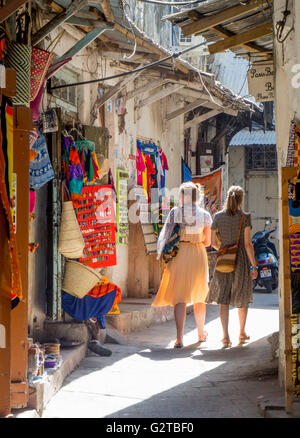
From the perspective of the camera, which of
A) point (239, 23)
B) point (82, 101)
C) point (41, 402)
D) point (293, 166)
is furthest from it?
point (82, 101)

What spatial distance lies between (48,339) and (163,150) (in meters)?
6.54

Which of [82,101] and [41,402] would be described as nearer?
[41,402]

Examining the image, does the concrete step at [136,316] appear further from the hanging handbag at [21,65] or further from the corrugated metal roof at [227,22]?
the hanging handbag at [21,65]


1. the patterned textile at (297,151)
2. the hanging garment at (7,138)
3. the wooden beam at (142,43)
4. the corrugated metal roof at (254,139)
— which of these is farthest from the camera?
the corrugated metal roof at (254,139)

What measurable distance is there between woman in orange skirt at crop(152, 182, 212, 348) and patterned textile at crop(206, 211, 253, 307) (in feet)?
0.81

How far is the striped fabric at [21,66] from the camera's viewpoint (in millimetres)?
5934

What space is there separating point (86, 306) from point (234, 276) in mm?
1800

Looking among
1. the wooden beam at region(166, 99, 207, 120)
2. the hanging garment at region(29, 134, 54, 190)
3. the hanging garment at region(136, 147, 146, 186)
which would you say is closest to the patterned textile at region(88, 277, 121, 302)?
the hanging garment at region(29, 134, 54, 190)

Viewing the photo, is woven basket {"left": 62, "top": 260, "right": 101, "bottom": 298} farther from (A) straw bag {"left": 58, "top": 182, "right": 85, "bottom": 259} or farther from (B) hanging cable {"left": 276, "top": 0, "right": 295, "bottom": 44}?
(B) hanging cable {"left": 276, "top": 0, "right": 295, "bottom": 44}

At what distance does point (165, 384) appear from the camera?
652cm

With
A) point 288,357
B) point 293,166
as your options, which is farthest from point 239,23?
point 288,357

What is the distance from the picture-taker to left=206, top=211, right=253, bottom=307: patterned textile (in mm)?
8289

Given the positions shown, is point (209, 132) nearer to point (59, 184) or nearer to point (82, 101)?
point (82, 101)

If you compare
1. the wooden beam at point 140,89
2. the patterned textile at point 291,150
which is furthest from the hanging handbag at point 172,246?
the patterned textile at point 291,150
